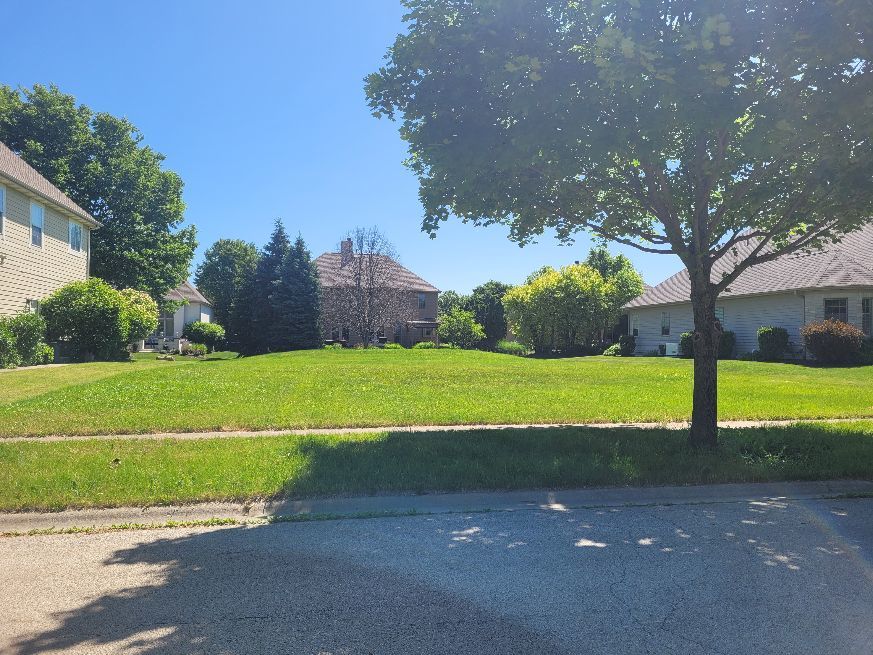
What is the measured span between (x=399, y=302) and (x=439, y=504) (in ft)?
124

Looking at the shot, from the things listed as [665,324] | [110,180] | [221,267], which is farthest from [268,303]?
[221,267]

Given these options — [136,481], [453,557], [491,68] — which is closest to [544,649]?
[453,557]

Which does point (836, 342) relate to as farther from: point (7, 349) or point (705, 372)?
point (7, 349)

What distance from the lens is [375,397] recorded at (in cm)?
1327

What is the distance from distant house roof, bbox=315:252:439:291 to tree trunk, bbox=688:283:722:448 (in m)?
35.7

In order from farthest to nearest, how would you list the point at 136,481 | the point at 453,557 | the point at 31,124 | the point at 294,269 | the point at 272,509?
the point at 294,269
the point at 31,124
the point at 136,481
the point at 272,509
the point at 453,557

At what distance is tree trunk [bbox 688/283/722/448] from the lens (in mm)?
8227

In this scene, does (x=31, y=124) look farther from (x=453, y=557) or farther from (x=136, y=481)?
(x=453, y=557)

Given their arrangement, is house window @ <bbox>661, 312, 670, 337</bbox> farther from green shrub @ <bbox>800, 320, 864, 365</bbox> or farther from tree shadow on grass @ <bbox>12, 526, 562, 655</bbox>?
tree shadow on grass @ <bbox>12, 526, 562, 655</bbox>

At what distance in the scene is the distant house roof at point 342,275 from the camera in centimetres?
4466

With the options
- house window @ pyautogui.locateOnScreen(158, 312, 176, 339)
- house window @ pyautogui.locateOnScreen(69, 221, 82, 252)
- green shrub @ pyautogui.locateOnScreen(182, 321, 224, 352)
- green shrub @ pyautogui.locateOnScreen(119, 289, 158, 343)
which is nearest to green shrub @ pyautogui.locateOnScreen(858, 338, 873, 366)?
green shrub @ pyautogui.locateOnScreen(119, 289, 158, 343)

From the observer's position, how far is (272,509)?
19.1ft

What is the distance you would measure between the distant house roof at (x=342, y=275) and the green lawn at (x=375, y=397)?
2578cm

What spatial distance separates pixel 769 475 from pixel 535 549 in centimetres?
375
